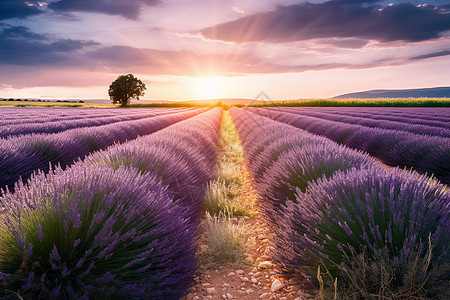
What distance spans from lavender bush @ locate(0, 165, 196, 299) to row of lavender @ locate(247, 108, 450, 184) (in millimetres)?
4606

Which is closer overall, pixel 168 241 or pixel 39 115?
pixel 168 241

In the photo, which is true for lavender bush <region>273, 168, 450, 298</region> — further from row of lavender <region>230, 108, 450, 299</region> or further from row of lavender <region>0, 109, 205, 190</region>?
row of lavender <region>0, 109, 205, 190</region>

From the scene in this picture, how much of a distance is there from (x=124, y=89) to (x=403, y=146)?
60.9m

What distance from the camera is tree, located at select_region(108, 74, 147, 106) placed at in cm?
6062

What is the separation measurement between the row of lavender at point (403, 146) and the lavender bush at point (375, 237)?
11.0ft

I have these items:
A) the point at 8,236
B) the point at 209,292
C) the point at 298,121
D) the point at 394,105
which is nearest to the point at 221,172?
the point at 209,292

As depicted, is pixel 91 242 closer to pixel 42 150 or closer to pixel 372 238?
pixel 372 238

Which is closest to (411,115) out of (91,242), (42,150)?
(42,150)

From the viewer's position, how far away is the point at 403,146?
6.77m

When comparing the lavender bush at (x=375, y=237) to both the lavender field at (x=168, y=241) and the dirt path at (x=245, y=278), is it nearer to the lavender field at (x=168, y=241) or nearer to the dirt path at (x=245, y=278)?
the lavender field at (x=168, y=241)

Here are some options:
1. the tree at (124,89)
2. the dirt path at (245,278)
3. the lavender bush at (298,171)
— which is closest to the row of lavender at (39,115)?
the lavender bush at (298,171)

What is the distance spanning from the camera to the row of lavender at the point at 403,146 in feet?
18.4

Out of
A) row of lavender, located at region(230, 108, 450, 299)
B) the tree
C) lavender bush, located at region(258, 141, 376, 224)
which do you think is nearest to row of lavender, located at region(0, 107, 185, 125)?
lavender bush, located at region(258, 141, 376, 224)

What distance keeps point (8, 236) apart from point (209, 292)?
1.35 meters
